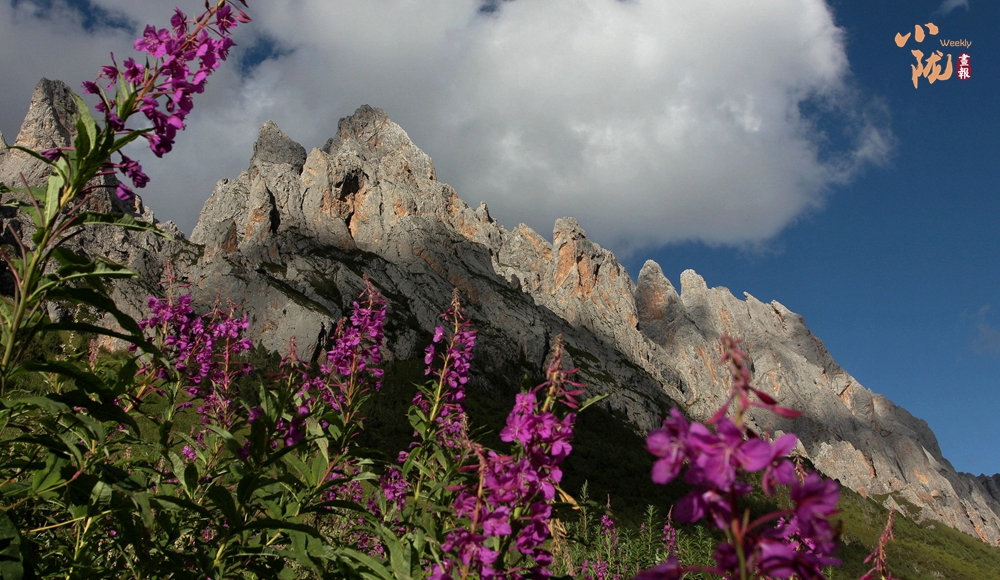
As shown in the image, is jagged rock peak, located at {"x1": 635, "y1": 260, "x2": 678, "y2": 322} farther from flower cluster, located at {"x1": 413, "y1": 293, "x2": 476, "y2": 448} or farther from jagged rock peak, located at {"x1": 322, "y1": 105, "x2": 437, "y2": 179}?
flower cluster, located at {"x1": 413, "y1": 293, "x2": 476, "y2": 448}

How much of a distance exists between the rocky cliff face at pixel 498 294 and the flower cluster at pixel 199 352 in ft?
270

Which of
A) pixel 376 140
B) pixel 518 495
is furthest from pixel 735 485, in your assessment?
pixel 376 140

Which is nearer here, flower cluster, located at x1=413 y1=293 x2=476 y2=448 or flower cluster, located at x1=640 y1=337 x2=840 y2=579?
flower cluster, located at x1=640 y1=337 x2=840 y2=579

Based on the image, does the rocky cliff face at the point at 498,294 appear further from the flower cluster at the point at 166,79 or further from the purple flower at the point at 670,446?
the purple flower at the point at 670,446

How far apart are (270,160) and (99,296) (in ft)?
561

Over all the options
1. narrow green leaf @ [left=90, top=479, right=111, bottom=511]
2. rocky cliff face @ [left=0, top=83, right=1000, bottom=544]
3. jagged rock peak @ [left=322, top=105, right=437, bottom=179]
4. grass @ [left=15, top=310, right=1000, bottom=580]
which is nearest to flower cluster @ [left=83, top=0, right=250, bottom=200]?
narrow green leaf @ [left=90, top=479, right=111, bottom=511]

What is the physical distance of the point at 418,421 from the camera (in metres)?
5.57

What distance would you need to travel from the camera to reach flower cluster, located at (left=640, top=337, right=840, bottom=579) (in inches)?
55.4

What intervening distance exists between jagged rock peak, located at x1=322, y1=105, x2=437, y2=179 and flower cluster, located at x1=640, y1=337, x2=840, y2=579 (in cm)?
16522

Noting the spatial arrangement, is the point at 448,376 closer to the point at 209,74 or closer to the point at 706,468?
the point at 209,74

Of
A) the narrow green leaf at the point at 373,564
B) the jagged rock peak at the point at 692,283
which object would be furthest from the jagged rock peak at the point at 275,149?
the narrow green leaf at the point at 373,564

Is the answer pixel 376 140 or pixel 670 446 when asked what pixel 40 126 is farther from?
pixel 670 446

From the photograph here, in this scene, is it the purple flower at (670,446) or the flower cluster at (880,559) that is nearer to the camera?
the purple flower at (670,446)

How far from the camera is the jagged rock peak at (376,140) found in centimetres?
16312
